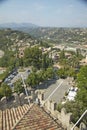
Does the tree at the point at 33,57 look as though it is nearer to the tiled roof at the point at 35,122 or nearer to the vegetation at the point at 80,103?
the vegetation at the point at 80,103

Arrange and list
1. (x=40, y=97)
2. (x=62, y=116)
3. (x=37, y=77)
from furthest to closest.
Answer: (x=37, y=77), (x=40, y=97), (x=62, y=116)

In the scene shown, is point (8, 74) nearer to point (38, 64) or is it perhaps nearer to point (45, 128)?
point (38, 64)

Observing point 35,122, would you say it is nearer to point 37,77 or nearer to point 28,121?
point 28,121

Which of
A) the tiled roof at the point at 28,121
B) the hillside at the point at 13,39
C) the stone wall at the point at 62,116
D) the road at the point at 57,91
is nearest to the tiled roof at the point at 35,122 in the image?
the tiled roof at the point at 28,121

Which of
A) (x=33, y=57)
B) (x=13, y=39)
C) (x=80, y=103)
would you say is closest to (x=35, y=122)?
(x=80, y=103)

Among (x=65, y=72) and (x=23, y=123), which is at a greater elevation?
(x=23, y=123)

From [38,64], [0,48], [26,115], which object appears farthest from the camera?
[0,48]

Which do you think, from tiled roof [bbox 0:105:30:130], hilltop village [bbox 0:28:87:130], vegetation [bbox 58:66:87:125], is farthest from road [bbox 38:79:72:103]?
tiled roof [bbox 0:105:30:130]

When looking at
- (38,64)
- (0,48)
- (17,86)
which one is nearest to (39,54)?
(38,64)
